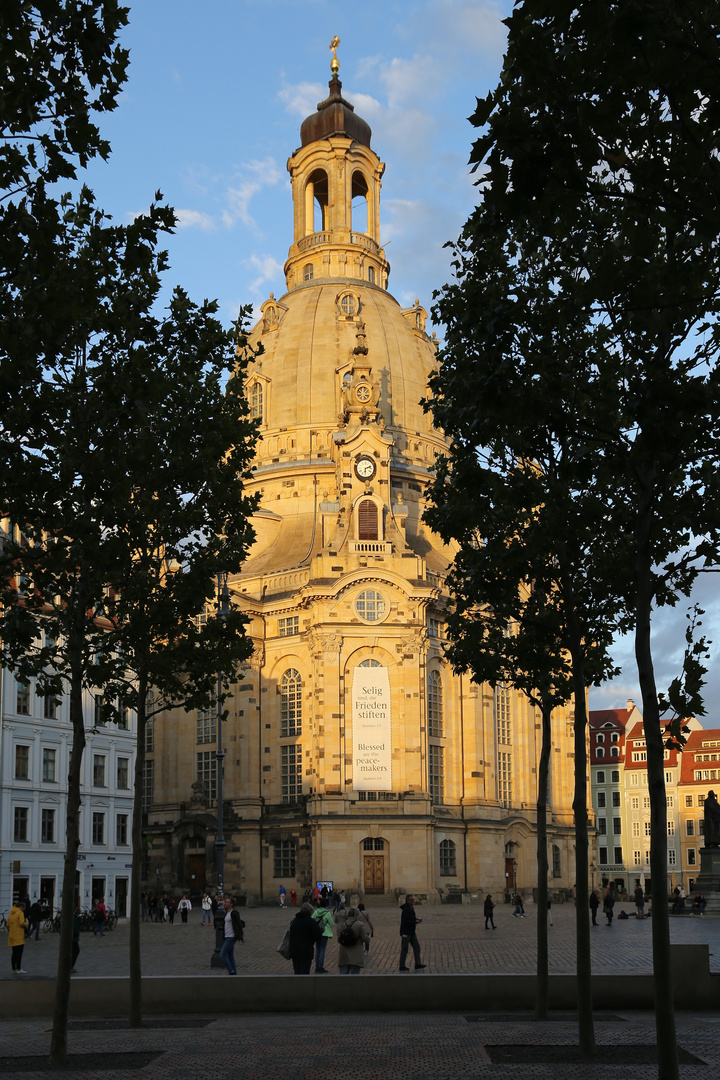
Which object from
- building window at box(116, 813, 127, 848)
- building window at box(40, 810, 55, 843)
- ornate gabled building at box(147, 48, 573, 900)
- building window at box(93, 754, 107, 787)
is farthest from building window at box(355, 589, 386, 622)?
building window at box(40, 810, 55, 843)

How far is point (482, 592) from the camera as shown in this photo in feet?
73.1

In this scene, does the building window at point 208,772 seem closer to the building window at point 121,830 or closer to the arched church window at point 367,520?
the building window at point 121,830

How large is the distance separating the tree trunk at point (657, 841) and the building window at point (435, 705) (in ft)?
230

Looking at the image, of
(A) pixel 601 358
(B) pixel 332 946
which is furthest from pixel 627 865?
(A) pixel 601 358

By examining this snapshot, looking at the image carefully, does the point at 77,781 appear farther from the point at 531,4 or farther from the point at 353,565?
the point at 353,565

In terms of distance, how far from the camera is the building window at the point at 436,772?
8312cm

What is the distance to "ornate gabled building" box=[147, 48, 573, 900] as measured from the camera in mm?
80250

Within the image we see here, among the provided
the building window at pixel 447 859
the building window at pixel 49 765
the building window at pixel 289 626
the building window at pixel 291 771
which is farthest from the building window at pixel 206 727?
the building window at pixel 49 765

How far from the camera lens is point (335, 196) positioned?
377ft

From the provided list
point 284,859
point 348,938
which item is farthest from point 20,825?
point 348,938

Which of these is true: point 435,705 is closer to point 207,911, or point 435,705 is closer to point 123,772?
point 123,772

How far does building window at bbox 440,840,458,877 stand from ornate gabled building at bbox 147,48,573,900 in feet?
0.34

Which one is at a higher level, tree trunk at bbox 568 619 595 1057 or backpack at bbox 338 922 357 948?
tree trunk at bbox 568 619 595 1057

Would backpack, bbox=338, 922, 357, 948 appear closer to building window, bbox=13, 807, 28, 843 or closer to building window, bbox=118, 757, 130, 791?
building window, bbox=13, 807, 28, 843
